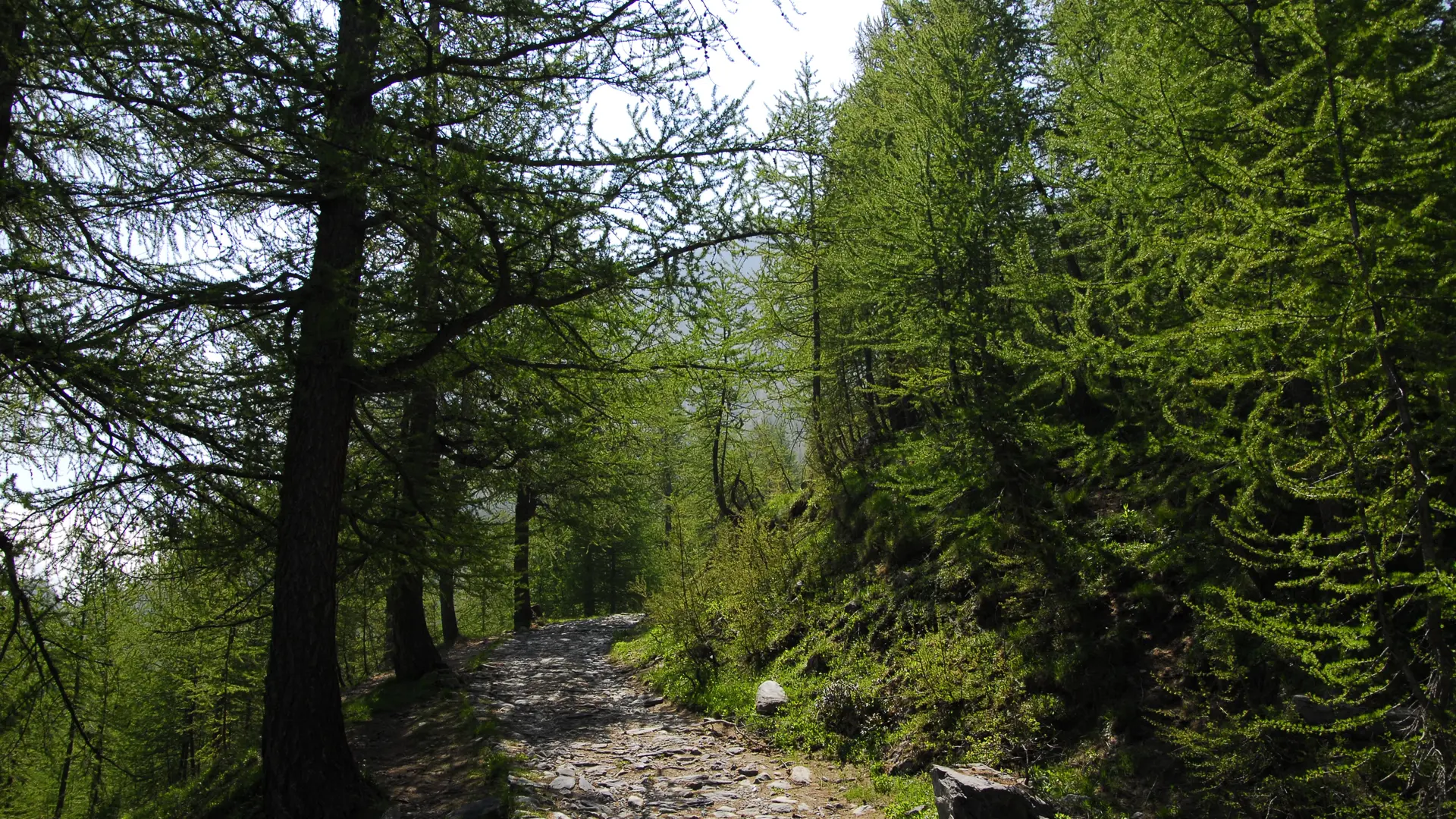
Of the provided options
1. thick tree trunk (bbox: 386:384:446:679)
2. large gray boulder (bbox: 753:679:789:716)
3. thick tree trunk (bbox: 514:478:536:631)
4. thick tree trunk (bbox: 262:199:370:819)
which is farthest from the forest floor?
thick tree trunk (bbox: 514:478:536:631)

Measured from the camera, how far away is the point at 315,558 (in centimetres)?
553

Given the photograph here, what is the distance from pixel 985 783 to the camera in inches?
194

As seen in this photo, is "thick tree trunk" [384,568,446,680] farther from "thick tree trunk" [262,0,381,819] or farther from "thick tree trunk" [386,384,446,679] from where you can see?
"thick tree trunk" [262,0,381,819]

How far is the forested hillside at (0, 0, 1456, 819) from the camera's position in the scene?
404cm

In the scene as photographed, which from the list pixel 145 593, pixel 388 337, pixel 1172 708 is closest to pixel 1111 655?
pixel 1172 708

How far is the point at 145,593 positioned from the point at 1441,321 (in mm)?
9722

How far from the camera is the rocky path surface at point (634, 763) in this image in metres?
6.20

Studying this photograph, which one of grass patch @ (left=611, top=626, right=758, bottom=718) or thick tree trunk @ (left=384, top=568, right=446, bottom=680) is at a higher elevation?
thick tree trunk @ (left=384, top=568, right=446, bottom=680)

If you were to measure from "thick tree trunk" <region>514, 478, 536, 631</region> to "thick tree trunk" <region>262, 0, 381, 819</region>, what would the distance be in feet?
9.66

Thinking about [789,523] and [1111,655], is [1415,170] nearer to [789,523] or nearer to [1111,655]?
[1111,655]

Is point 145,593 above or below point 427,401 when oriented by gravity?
below

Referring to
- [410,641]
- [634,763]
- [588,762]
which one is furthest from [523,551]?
[634,763]

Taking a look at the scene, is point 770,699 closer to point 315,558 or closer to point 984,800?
point 984,800

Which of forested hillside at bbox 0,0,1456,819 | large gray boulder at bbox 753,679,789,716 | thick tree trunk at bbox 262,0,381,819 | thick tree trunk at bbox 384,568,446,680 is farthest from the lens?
thick tree trunk at bbox 384,568,446,680
